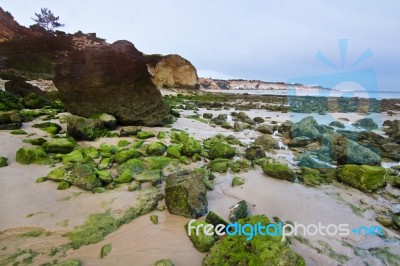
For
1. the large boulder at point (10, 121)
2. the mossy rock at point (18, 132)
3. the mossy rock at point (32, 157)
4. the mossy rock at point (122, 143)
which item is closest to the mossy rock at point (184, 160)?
the mossy rock at point (122, 143)

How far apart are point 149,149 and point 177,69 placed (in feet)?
125

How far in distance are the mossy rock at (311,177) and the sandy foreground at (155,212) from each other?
0.18 metres

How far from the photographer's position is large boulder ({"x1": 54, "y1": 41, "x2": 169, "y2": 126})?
857 centimetres

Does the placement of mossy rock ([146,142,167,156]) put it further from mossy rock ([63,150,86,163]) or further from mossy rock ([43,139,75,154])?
mossy rock ([43,139,75,154])

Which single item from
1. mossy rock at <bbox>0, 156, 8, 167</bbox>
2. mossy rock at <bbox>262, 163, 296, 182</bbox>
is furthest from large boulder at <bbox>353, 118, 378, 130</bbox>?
mossy rock at <bbox>0, 156, 8, 167</bbox>

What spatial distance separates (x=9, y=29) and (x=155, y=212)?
4342cm

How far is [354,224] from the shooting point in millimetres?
3922

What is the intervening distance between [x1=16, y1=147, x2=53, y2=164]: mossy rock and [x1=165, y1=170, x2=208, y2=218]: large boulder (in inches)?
111

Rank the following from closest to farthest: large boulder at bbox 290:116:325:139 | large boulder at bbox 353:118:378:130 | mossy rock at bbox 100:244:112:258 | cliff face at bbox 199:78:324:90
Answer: mossy rock at bbox 100:244:112:258, large boulder at bbox 290:116:325:139, large boulder at bbox 353:118:378:130, cliff face at bbox 199:78:324:90

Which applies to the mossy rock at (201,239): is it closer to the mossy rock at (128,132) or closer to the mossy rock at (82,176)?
the mossy rock at (82,176)

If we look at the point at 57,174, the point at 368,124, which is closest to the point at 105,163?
the point at 57,174

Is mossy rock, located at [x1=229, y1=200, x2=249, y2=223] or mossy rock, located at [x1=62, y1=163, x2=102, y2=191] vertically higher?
mossy rock, located at [x1=62, y1=163, x2=102, y2=191]

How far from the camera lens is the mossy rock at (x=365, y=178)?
5.06 metres

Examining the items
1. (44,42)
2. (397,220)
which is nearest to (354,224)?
(397,220)
